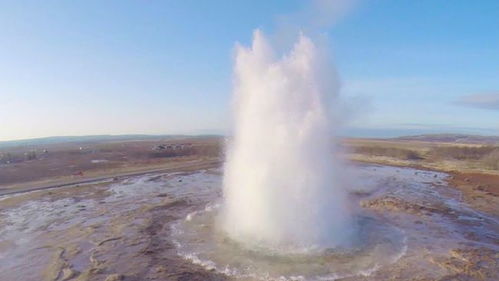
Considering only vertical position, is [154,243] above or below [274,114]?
below

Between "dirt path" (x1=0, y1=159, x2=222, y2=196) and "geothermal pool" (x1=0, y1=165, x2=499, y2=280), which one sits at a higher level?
"dirt path" (x1=0, y1=159, x2=222, y2=196)

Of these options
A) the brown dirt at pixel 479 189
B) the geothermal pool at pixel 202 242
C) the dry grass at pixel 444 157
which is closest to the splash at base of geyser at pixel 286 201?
the geothermal pool at pixel 202 242

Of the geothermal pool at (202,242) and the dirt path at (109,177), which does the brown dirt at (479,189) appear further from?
the dirt path at (109,177)

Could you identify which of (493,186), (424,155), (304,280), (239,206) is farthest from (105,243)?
(424,155)

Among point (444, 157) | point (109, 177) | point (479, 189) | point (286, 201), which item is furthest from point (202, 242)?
point (444, 157)

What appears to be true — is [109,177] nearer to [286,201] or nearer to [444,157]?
[286,201]

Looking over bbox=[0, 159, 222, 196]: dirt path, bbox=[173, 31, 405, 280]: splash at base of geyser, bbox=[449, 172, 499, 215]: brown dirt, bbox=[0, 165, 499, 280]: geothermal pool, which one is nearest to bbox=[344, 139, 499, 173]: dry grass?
bbox=[449, 172, 499, 215]: brown dirt

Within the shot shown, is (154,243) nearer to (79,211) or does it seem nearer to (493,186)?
(79,211)

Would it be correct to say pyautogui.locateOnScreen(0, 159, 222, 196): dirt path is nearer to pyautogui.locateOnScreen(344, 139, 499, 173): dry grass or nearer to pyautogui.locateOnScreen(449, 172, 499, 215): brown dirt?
pyautogui.locateOnScreen(344, 139, 499, 173): dry grass
